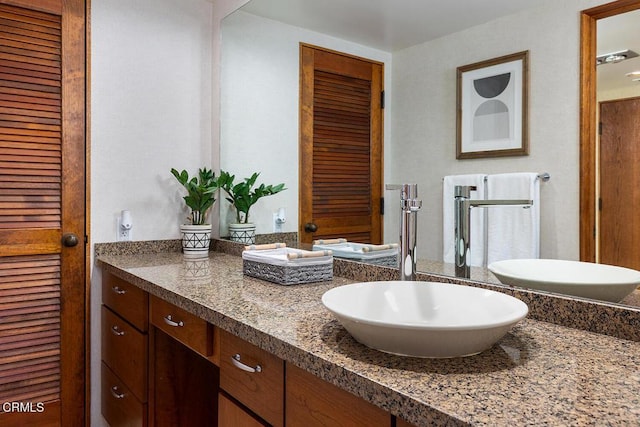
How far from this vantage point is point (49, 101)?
1.94 metres

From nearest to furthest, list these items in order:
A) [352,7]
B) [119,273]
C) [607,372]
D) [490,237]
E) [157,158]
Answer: [607,372] → [490,237] → [352,7] → [119,273] → [157,158]

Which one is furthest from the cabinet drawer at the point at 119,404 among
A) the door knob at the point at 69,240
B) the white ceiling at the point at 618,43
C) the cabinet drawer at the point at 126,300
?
the white ceiling at the point at 618,43

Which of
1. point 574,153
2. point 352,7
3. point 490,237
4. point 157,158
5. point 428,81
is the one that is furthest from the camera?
point 157,158

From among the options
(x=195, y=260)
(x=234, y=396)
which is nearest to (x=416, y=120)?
(x=234, y=396)

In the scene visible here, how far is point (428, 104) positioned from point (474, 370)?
900 mm

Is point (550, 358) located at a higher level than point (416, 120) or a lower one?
lower

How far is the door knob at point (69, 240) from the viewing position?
77.2 inches

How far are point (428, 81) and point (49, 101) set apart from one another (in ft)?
5.20

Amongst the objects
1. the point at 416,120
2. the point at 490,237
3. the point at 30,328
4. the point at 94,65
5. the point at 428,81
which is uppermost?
the point at 94,65

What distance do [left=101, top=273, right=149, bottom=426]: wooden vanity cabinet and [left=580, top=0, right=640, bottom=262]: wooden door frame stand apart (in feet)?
4.58

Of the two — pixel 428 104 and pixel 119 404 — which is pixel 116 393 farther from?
pixel 428 104

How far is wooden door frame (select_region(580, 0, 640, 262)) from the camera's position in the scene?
104 centimetres

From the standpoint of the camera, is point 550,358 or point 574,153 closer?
point 550,358

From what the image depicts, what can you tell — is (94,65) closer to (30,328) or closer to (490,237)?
(30,328)
